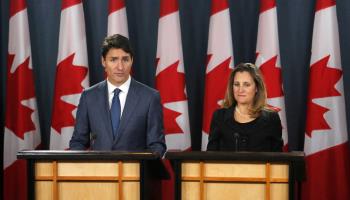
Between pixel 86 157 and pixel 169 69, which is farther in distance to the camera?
pixel 169 69

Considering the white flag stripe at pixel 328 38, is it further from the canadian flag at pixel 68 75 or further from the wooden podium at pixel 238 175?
the wooden podium at pixel 238 175

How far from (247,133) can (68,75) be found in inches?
70.0

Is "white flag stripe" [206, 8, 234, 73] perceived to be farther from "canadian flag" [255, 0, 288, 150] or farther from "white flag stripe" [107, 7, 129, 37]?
"white flag stripe" [107, 7, 129, 37]

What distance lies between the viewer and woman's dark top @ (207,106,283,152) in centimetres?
298

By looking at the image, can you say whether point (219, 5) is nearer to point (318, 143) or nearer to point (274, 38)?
point (274, 38)

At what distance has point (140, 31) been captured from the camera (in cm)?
460

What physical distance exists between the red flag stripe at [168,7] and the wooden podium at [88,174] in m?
2.07

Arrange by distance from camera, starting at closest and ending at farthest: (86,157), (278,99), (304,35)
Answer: (86,157) < (278,99) < (304,35)

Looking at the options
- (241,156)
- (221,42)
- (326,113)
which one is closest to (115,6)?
(221,42)

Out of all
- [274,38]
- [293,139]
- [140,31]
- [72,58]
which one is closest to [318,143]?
[293,139]

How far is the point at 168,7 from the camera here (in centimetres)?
430

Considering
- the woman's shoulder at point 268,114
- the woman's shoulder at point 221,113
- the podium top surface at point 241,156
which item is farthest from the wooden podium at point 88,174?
the woman's shoulder at point 268,114

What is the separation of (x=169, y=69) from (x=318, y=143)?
1.21 m

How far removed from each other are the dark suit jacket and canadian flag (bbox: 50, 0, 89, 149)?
1.12 meters
